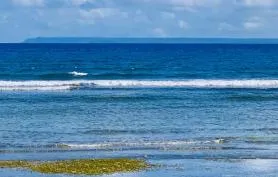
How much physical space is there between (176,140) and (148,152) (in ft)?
10.5

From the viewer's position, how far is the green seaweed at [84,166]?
24373 mm

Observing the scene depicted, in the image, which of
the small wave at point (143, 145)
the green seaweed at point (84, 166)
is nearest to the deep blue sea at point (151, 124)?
the small wave at point (143, 145)

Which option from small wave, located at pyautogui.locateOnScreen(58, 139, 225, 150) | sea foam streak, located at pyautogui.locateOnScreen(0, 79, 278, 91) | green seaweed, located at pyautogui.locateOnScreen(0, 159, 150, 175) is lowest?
green seaweed, located at pyautogui.locateOnScreen(0, 159, 150, 175)

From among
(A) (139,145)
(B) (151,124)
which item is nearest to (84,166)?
(A) (139,145)

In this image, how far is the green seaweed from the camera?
80.0 feet

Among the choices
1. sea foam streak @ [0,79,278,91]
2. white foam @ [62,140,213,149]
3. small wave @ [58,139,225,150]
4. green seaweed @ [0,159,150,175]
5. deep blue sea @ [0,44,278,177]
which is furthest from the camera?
sea foam streak @ [0,79,278,91]

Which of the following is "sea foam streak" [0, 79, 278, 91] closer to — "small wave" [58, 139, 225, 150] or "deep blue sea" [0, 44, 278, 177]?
"deep blue sea" [0, 44, 278, 177]

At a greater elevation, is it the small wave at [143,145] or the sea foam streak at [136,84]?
the sea foam streak at [136,84]

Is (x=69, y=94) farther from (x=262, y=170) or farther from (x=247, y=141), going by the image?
(x=262, y=170)

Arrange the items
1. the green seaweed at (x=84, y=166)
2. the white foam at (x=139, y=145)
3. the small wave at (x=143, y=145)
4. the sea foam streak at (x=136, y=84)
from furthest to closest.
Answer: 1. the sea foam streak at (x=136, y=84)
2. the white foam at (x=139, y=145)
3. the small wave at (x=143, y=145)
4. the green seaweed at (x=84, y=166)

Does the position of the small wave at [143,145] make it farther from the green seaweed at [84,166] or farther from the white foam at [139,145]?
the green seaweed at [84,166]

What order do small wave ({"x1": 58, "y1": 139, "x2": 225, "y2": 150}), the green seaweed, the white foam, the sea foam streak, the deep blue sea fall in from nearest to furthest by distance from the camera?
the green seaweed, the deep blue sea, small wave ({"x1": 58, "y1": 139, "x2": 225, "y2": 150}), the white foam, the sea foam streak

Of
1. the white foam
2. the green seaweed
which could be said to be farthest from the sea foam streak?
the green seaweed

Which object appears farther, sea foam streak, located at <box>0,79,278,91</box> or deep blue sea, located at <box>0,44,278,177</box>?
sea foam streak, located at <box>0,79,278,91</box>
